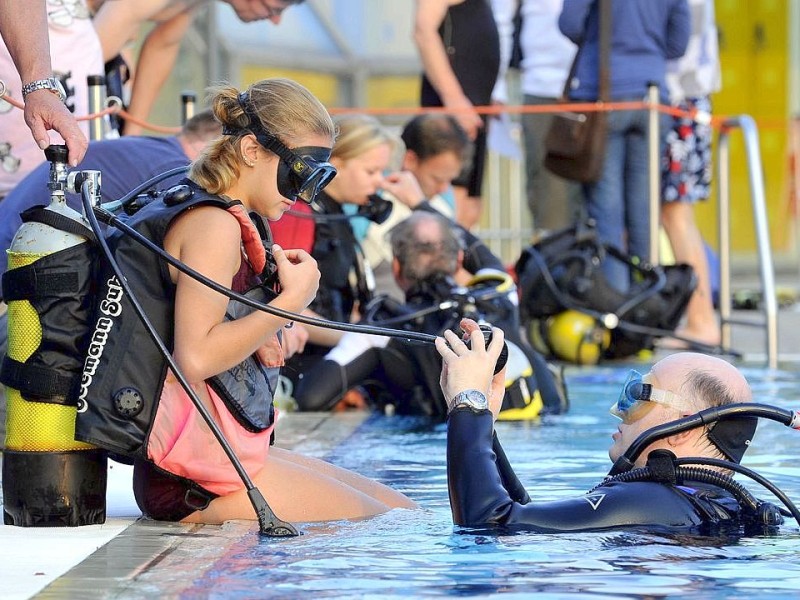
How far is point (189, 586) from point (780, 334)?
27.9 ft

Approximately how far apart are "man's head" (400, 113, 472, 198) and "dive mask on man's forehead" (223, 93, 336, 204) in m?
4.44

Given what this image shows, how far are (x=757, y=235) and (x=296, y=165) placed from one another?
5734mm

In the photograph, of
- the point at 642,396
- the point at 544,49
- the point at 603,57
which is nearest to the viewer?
the point at 642,396

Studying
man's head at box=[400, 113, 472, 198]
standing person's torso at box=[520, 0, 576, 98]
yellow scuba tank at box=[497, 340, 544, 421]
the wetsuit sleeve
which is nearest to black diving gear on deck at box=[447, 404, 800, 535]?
the wetsuit sleeve

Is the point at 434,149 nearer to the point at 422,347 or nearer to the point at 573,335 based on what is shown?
the point at 573,335

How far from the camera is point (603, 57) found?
9.47 meters

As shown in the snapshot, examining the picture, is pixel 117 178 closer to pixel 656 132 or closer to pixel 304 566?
pixel 304 566

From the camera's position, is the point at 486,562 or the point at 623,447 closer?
the point at 486,562

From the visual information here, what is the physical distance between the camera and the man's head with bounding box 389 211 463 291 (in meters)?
7.01

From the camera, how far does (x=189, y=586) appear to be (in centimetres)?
346

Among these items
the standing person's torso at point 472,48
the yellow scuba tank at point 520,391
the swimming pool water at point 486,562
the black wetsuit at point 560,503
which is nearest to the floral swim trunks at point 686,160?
the standing person's torso at point 472,48

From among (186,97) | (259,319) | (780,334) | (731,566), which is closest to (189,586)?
(259,319)

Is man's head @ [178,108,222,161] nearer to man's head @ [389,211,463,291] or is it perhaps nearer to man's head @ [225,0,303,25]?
man's head @ [389,211,463,291]

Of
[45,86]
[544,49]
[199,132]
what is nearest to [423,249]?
[199,132]
